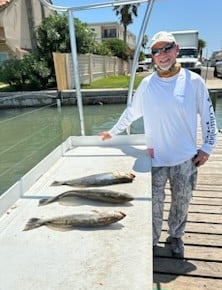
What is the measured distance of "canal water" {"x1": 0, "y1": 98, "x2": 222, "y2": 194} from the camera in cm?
698

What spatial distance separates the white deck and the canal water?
12.2 ft

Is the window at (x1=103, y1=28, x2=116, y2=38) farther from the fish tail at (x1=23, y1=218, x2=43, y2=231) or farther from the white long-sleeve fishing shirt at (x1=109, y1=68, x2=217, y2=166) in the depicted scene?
the fish tail at (x1=23, y1=218, x2=43, y2=231)

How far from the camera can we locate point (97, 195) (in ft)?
6.20

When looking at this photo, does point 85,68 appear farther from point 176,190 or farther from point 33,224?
point 33,224

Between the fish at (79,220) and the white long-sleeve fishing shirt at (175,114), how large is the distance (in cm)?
59

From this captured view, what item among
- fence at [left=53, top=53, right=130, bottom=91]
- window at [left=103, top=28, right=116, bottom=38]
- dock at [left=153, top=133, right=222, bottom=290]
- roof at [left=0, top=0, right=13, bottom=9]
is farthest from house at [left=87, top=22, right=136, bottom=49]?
dock at [left=153, top=133, right=222, bottom=290]

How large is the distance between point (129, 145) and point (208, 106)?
1100mm

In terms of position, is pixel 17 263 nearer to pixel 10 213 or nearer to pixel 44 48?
pixel 10 213

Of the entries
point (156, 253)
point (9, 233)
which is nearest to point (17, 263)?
point (9, 233)

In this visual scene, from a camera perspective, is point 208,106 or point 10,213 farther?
point 208,106

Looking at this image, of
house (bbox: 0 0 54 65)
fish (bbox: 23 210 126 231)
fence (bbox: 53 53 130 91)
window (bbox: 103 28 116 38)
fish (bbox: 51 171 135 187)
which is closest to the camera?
fish (bbox: 23 210 126 231)

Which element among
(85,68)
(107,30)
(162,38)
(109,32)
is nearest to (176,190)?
(162,38)

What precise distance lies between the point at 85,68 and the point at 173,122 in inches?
680

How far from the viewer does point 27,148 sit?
28.0 ft
